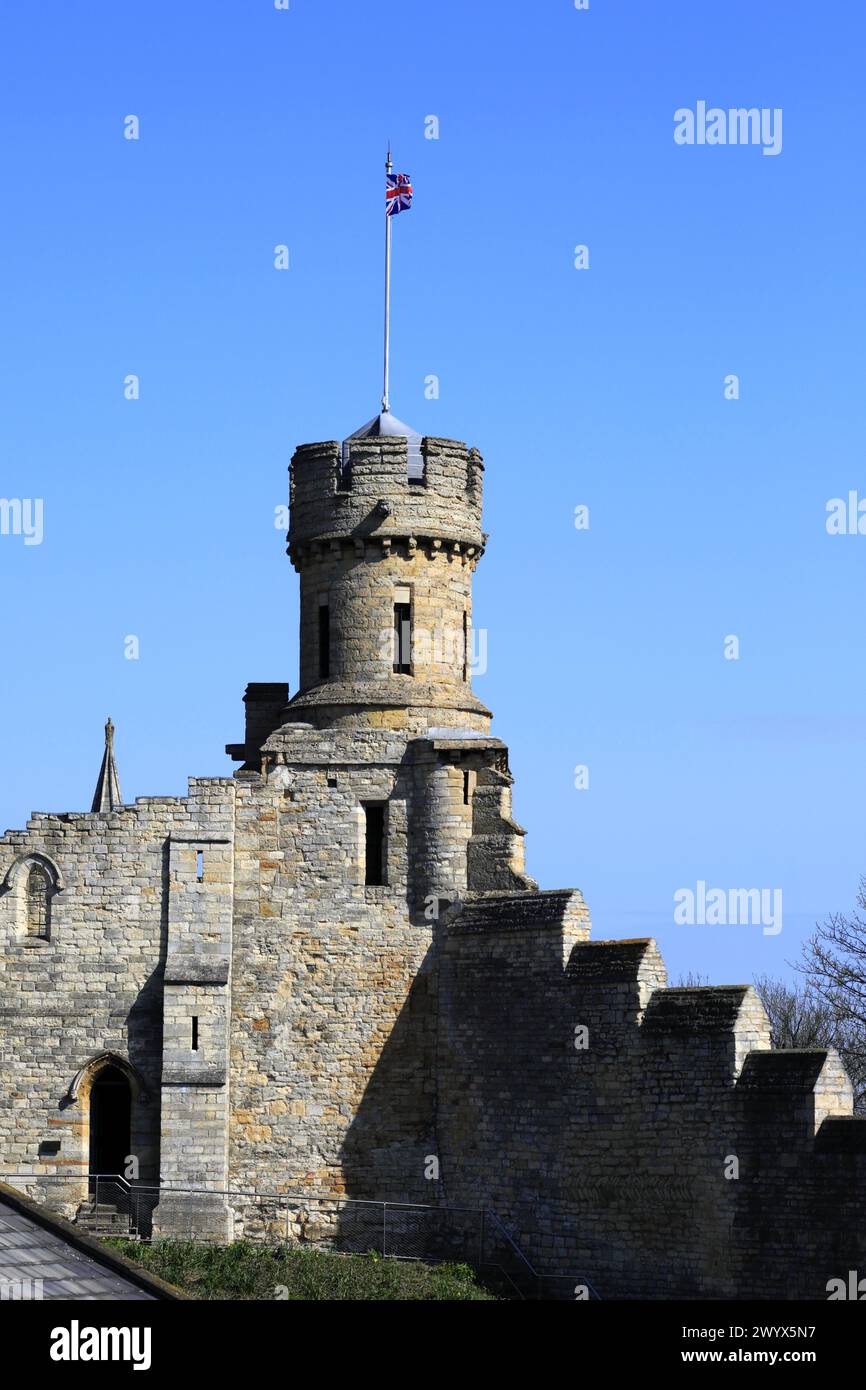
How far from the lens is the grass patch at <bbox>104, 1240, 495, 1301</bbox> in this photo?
33.9 metres

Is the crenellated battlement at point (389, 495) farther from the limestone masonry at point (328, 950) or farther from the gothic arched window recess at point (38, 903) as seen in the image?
the gothic arched window recess at point (38, 903)

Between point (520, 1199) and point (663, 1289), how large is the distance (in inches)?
130

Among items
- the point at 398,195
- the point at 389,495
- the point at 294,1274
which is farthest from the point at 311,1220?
the point at 398,195

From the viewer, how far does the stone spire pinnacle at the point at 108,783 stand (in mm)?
49750

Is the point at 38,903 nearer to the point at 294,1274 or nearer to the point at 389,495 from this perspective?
the point at 294,1274

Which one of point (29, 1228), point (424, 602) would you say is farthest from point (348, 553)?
point (29, 1228)

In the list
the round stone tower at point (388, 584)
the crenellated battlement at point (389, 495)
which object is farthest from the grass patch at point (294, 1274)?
the crenellated battlement at point (389, 495)

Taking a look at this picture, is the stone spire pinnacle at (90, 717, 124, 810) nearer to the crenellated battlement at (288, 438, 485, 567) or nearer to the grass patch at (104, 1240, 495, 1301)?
the crenellated battlement at (288, 438, 485, 567)

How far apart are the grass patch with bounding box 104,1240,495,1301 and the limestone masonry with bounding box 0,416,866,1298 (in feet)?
4.37

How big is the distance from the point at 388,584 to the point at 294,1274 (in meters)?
11.5

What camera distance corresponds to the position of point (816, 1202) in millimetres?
31188

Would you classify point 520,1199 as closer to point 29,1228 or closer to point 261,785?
point 261,785

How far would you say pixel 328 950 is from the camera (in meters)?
38.3
